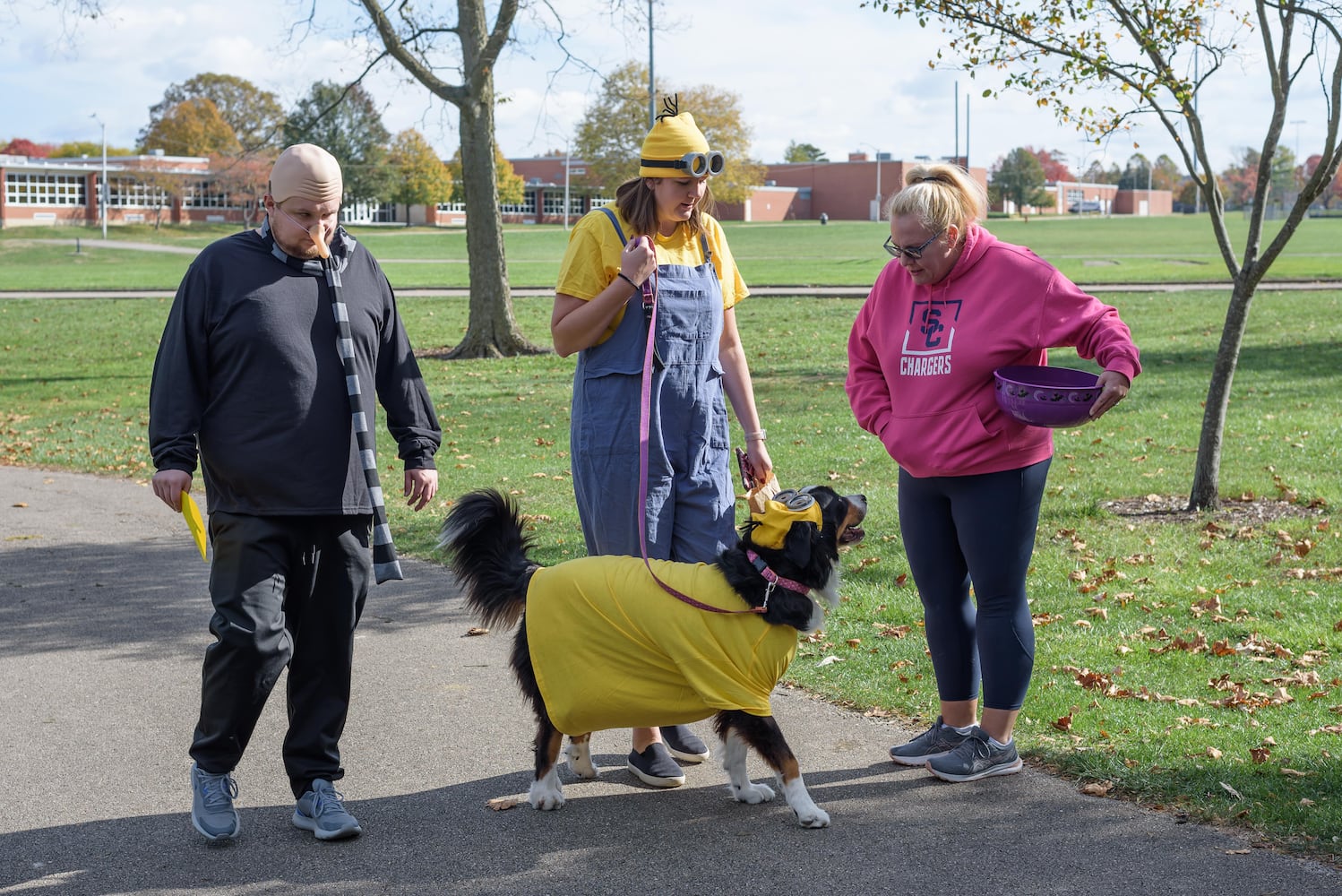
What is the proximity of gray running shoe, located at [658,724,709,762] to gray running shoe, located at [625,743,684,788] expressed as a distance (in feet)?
0.48

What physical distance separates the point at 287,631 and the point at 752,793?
1.71 metres

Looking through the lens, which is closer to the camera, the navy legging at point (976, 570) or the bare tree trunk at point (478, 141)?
the navy legging at point (976, 570)

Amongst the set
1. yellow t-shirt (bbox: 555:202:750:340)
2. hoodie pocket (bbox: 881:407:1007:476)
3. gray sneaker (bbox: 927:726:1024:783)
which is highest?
yellow t-shirt (bbox: 555:202:750:340)

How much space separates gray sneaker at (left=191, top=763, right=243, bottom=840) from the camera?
3.97 metres

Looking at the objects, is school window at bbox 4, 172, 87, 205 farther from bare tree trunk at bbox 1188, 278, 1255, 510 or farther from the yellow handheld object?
the yellow handheld object

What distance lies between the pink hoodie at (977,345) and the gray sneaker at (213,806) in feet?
8.54

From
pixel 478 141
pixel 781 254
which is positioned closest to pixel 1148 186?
pixel 781 254

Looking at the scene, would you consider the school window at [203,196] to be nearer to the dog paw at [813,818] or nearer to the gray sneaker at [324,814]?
the gray sneaker at [324,814]

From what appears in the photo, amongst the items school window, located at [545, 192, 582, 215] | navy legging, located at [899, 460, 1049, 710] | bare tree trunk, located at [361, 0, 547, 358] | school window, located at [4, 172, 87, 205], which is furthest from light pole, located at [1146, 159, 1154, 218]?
navy legging, located at [899, 460, 1049, 710]

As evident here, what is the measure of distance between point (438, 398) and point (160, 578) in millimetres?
7682

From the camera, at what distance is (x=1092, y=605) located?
6.65 metres

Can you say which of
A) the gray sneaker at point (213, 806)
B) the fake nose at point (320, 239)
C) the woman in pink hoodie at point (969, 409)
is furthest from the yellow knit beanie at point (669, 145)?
the gray sneaker at point (213, 806)

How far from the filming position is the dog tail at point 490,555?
4.27 metres

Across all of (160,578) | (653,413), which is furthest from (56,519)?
(653,413)
